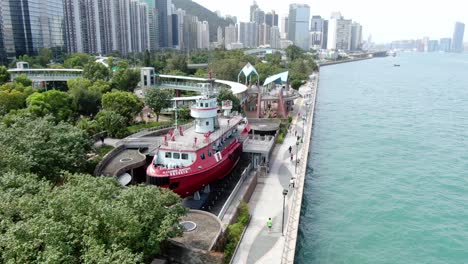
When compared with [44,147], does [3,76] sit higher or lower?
higher

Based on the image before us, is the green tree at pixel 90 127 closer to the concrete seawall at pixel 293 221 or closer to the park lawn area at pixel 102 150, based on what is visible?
the park lawn area at pixel 102 150

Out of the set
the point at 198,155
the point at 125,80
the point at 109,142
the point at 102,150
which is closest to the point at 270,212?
the point at 198,155

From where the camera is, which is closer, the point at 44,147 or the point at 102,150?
the point at 44,147

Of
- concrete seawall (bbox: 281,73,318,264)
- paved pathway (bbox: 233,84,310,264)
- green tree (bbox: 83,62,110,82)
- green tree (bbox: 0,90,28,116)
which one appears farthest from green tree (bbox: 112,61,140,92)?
concrete seawall (bbox: 281,73,318,264)

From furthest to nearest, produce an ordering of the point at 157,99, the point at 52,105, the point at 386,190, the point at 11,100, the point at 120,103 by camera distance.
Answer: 1. the point at 157,99
2. the point at 11,100
3. the point at 120,103
4. the point at 52,105
5. the point at 386,190

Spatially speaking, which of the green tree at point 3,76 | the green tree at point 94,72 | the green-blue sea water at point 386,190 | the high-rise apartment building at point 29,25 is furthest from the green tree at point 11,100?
the high-rise apartment building at point 29,25

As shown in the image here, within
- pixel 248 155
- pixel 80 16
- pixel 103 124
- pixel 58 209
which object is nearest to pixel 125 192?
pixel 58 209

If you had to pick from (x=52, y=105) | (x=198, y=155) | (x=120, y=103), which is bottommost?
(x=198, y=155)

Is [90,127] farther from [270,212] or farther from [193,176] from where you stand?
[270,212]
